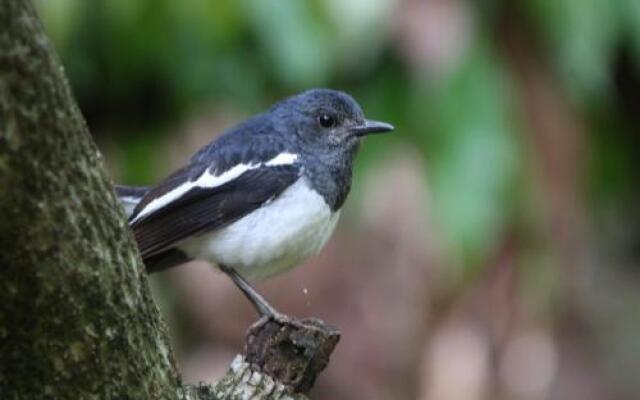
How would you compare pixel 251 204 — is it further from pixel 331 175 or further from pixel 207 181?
pixel 331 175

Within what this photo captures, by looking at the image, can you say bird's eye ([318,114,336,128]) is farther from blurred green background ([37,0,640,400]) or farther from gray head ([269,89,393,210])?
blurred green background ([37,0,640,400])

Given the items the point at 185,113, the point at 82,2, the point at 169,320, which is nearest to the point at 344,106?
the point at 82,2

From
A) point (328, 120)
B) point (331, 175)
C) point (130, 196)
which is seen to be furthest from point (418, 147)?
→ point (130, 196)

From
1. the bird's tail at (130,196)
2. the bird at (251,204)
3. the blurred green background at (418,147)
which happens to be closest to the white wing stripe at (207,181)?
the bird at (251,204)

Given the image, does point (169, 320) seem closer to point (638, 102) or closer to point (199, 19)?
point (199, 19)

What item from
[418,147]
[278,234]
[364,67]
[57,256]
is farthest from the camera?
[364,67]

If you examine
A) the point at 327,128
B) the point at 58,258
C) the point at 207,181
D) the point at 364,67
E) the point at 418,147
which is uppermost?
the point at 364,67

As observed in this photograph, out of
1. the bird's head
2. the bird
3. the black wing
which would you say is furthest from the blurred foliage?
the black wing

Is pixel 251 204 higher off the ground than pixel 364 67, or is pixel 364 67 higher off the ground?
pixel 364 67
